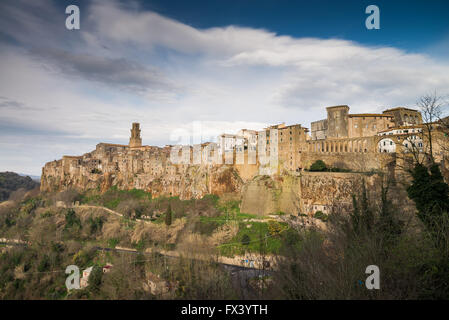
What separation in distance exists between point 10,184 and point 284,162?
9328cm

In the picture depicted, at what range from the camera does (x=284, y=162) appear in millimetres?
29250

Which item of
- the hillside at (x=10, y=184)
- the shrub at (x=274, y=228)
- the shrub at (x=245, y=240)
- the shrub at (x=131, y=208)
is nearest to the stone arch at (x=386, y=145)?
the shrub at (x=274, y=228)

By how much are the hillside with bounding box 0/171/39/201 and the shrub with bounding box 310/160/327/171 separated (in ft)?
282

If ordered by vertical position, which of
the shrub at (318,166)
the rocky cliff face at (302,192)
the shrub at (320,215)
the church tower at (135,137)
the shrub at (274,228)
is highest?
the church tower at (135,137)

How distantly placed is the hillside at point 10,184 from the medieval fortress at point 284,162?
49.0 m

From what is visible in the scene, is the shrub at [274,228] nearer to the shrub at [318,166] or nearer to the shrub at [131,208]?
the shrub at [318,166]

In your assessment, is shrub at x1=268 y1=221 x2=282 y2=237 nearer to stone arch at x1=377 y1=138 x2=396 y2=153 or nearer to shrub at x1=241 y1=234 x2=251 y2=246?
shrub at x1=241 y1=234 x2=251 y2=246

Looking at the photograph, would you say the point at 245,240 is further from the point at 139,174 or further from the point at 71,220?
the point at 139,174

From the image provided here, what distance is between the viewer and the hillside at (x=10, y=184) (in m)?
77.2

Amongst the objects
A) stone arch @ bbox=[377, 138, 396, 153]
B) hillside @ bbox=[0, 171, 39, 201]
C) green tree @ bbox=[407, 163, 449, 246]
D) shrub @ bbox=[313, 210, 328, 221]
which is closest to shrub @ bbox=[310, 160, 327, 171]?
shrub @ bbox=[313, 210, 328, 221]

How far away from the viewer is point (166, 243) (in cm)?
2864

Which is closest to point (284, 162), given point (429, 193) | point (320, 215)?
point (320, 215)

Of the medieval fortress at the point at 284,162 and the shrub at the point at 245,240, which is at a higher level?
the medieval fortress at the point at 284,162
